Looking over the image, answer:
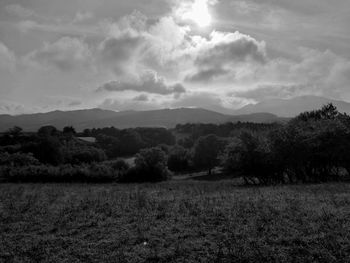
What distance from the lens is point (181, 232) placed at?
11.9 m

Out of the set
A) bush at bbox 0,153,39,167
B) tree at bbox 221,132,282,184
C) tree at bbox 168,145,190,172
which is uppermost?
tree at bbox 221,132,282,184

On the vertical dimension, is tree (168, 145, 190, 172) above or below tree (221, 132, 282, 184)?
below

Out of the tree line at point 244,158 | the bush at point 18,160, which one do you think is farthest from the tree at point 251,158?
the bush at point 18,160

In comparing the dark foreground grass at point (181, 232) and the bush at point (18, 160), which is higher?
the dark foreground grass at point (181, 232)

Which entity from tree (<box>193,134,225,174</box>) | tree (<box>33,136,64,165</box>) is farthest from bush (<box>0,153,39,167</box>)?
tree (<box>193,134,225,174</box>)

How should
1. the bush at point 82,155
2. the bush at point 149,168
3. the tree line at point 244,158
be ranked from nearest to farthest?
1. the tree line at point 244,158
2. the bush at point 149,168
3. the bush at point 82,155

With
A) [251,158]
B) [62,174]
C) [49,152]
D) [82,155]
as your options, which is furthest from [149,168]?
[82,155]

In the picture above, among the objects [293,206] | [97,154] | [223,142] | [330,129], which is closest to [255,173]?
[330,129]

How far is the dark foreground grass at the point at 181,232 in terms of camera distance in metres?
9.75

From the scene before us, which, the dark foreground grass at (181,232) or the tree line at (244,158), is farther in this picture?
the tree line at (244,158)

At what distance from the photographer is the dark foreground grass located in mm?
9750

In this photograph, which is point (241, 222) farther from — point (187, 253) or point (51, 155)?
point (51, 155)

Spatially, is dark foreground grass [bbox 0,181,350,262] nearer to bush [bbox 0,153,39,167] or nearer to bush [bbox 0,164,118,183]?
bush [bbox 0,164,118,183]

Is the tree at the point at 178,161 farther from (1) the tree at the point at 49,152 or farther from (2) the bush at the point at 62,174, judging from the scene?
(2) the bush at the point at 62,174
